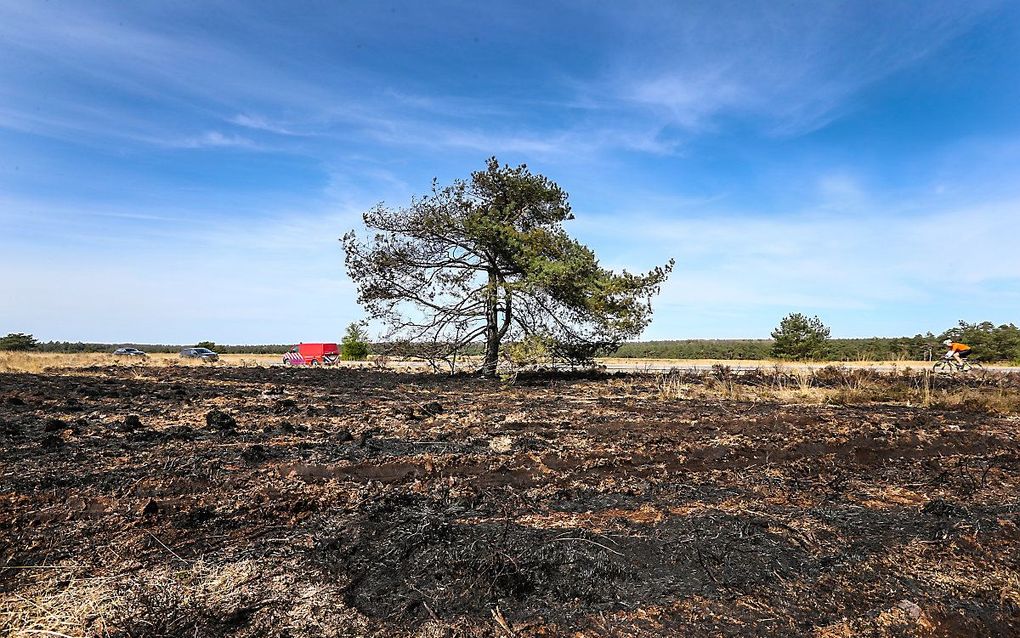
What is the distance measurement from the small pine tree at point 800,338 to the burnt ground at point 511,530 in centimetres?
2668

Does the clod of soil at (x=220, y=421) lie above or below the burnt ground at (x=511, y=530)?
above

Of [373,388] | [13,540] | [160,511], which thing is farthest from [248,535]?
[373,388]

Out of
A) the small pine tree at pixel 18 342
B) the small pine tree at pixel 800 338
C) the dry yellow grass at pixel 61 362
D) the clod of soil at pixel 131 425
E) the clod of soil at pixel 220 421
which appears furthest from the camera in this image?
the small pine tree at pixel 18 342

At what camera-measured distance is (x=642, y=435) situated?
7.38 metres

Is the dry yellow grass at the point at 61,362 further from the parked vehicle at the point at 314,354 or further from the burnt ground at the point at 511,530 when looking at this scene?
the burnt ground at the point at 511,530

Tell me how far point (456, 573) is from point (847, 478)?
418 centimetres

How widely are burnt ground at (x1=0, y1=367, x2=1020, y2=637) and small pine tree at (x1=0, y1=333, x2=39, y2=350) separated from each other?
63.5 metres

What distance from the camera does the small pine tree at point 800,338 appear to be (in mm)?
32688

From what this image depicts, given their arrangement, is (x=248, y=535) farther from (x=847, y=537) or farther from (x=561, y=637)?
(x=847, y=537)

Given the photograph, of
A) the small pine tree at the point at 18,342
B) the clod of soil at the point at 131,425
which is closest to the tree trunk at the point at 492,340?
the clod of soil at the point at 131,425

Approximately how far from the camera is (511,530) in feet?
12.8

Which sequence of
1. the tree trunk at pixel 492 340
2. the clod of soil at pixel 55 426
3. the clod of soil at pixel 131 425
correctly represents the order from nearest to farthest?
the clod of soil at pixel 55 426
the clod of soil at pixel 131 425
the tree trunk at pixel 492 340

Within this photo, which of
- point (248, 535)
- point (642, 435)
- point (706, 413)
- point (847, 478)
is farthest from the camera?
point (706, 413)

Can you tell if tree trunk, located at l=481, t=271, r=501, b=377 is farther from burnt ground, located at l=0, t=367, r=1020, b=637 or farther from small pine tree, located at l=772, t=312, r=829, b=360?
small pine tree, located at l=772, t=312, r=829, b=360
